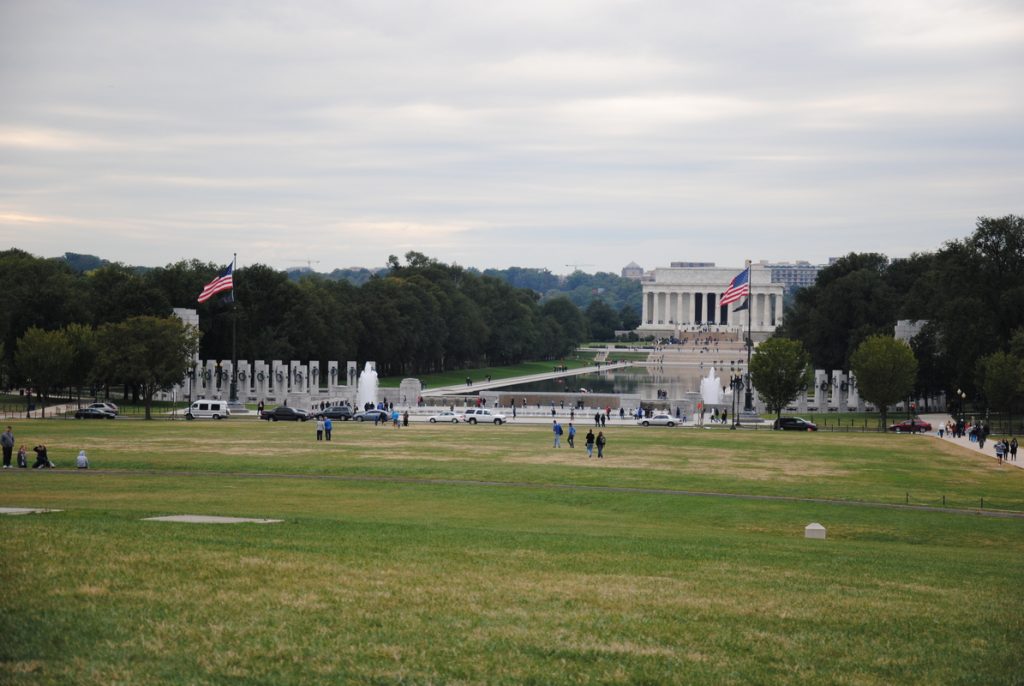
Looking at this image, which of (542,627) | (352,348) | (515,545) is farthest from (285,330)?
(542,627)

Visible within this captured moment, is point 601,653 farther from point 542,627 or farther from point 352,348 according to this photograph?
point 352,348

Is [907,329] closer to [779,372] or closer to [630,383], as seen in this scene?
[779,372]

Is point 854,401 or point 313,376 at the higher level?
point 313,376

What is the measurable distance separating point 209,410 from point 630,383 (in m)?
62.5

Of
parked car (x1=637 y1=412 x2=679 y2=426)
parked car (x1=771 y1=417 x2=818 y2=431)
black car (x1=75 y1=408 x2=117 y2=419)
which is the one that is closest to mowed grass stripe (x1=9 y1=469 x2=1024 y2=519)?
black car (x1=75 y1=408 x2=117 y2=419)

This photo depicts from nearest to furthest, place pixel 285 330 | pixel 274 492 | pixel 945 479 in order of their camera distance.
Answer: pixel 274 492, pixel 945 479, pixel 285 330

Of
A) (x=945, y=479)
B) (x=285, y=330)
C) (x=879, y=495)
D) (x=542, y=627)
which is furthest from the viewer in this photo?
(x=285, y=330)

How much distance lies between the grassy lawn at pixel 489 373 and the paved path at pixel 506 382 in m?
2.93

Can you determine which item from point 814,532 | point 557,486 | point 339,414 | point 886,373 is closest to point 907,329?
point 886,373

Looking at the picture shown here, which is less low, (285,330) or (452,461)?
(285,330)

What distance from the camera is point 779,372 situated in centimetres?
7469

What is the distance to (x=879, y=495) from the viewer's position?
34.6 metres

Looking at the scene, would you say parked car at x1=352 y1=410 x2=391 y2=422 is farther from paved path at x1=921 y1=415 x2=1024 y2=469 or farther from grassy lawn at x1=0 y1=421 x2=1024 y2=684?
grassy lawn at x1=0 y1=421 x2=1024 y2=684

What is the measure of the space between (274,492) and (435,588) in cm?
1653
